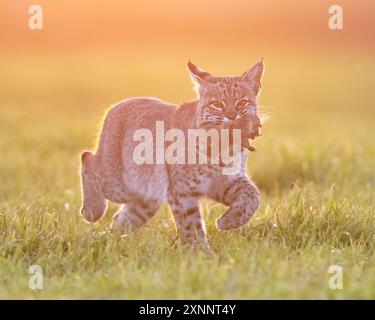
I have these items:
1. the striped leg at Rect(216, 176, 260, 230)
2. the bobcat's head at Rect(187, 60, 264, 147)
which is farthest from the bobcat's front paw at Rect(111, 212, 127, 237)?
the bobcat's head at Rect(187, 60, 264, 147)

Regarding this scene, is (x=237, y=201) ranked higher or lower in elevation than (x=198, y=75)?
lower

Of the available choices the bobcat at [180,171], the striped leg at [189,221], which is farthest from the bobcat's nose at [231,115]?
the striped leg at [189,221]

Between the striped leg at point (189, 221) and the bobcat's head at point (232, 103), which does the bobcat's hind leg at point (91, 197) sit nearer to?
the striped leg at point (189, 221)

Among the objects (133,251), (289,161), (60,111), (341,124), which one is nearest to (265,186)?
(289,161)

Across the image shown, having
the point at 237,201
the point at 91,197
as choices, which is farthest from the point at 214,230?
the point at 91,197

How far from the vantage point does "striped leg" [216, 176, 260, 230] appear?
6.81 metres

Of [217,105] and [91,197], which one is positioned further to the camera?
[91,197]

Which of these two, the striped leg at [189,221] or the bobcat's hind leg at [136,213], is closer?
the striped leg at [189,221]

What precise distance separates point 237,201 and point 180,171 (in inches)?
20.1

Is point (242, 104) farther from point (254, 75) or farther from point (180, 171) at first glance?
point (180, 171)

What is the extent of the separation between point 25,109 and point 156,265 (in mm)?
11748

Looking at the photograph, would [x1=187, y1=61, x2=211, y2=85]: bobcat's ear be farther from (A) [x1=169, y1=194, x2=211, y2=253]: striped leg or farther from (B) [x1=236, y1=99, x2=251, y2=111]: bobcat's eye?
(A) [x1=169, y1=194, x2=211, y2=253]: striped leg

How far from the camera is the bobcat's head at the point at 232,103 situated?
668 cm

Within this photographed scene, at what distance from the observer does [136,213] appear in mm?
7637
